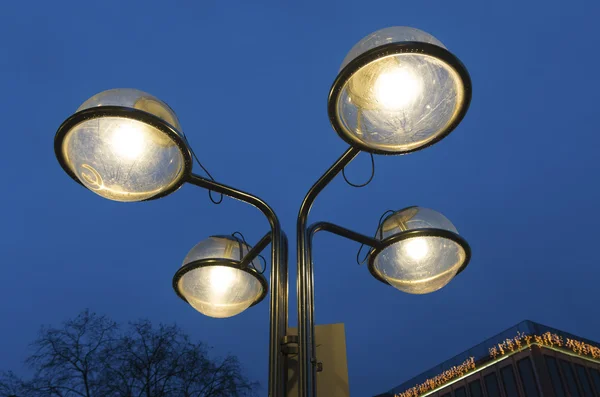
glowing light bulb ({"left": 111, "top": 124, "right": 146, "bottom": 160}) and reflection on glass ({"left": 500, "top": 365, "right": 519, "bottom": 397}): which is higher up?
reflection on glass ({"left": 500, "top": 365, "right": 519, "bottom": 397})

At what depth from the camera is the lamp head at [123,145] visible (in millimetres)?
2740

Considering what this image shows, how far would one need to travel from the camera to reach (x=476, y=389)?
4134cm

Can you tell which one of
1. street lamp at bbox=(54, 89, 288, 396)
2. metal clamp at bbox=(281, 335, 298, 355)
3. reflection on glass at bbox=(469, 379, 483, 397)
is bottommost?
A: metal clamp at bbox=(281, 335, 298, 355)

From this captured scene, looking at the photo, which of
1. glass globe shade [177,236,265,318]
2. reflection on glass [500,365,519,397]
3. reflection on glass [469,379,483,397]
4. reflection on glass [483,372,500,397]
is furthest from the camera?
reflection on glass [469,379,483,397]

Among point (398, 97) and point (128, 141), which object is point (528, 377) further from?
point (128, 141)

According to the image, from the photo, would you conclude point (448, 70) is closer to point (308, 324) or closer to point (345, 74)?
point (345, 74)

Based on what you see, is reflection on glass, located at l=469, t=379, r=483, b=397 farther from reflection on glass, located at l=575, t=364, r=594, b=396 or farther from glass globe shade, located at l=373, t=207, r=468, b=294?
glass globe shade, located at l=373, t=207, r=468, b=294

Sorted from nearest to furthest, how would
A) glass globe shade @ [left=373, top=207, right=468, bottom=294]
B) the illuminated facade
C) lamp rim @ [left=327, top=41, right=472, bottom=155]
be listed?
lamp rim @ [left=327, top=41, right=472, bottom=155]
glass globe shade @ [left=373, top=207, right=468, bottom=294]
the illuminated facade

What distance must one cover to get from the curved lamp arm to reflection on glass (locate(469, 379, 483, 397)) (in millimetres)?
42924

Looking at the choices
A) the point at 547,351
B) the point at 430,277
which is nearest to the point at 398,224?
the point at 430,277

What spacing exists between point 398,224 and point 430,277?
0.47 m

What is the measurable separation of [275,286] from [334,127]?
1.05 metres

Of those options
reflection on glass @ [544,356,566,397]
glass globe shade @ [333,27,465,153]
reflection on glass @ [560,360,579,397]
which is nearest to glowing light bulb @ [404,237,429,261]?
glass globe shade @ [333,27,465,153]

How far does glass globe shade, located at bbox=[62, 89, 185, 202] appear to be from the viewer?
9.14ft
